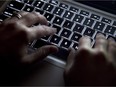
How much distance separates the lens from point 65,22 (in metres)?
0.84

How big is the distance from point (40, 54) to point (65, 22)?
131 mm

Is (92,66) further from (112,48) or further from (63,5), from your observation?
(63,5)

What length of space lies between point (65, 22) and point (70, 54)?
0.11m

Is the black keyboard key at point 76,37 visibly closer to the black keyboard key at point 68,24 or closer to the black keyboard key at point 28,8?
the black keyboard key at point 68,24

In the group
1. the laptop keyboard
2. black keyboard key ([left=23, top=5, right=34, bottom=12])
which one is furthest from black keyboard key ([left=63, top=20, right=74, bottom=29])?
black keyboard key ([left=23, top=5, right=34, bottom=12])

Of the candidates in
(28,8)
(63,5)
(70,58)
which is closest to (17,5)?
(28,8)

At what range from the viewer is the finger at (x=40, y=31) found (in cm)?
79

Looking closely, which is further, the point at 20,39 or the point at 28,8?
the point at 28,8

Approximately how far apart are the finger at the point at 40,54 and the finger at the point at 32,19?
0.09 metres

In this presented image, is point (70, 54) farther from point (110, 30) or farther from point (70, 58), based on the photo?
point (110, 30)

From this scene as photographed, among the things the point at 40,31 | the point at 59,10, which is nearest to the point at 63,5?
the point at 59,10

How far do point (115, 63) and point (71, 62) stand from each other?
112mm

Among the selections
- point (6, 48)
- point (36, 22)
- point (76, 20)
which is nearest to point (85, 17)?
point (76, 20)

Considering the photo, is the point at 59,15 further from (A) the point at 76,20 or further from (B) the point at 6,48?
(B) the point at 6,48
